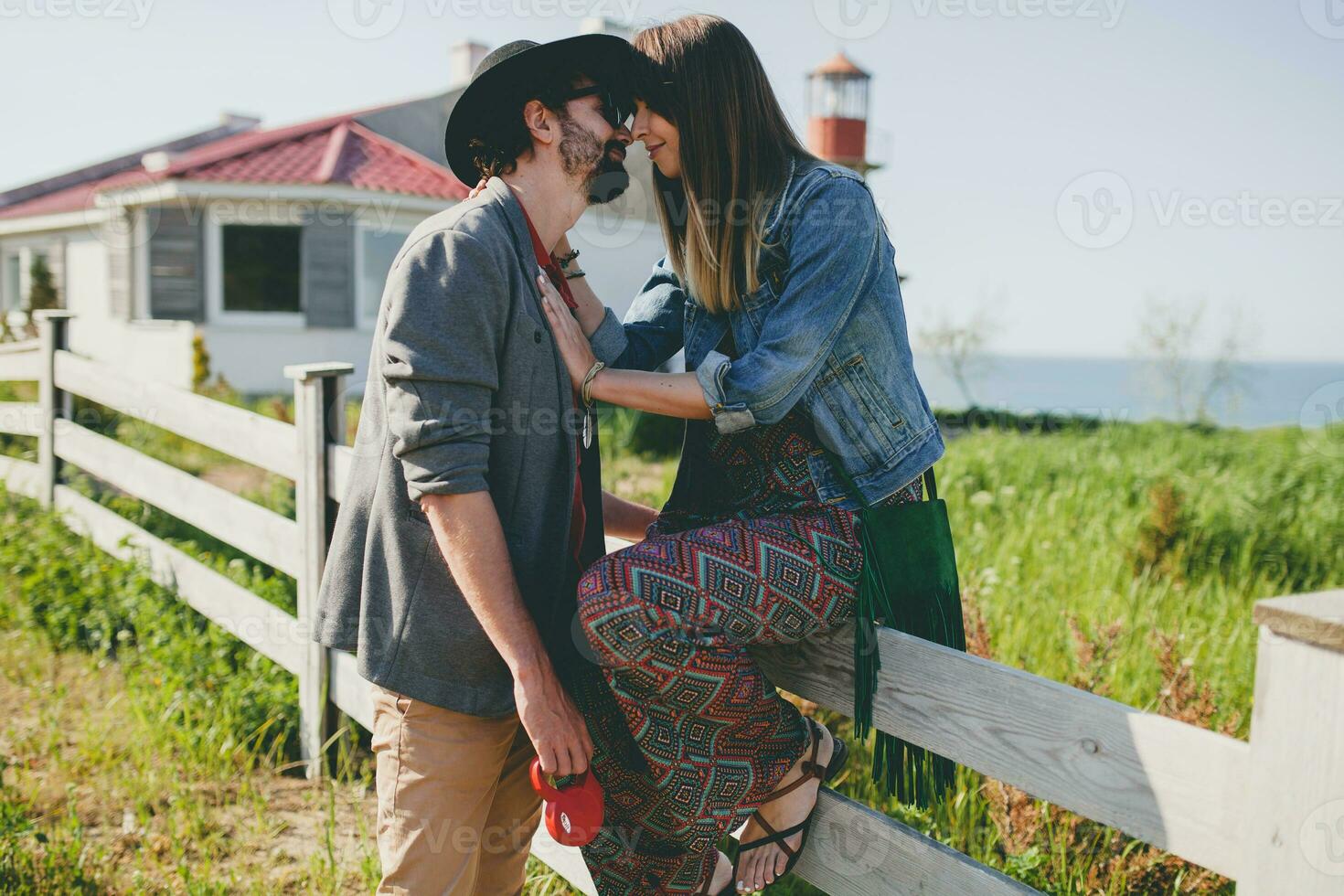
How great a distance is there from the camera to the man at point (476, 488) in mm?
2131

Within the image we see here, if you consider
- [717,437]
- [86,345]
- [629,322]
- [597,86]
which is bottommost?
[86,345]

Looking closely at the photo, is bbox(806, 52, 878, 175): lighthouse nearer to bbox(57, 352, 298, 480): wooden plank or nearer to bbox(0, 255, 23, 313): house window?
bbox(0, 255, 23, 313): house window

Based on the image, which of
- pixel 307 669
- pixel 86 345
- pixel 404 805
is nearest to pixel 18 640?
pixel 307 669

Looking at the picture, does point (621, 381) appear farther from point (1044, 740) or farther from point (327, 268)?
point (327, 268)

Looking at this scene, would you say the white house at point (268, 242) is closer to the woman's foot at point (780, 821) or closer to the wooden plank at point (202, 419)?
the wooden plank at point (202, 419)

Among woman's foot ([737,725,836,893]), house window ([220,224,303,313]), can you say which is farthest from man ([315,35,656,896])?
house window ([220,224,303,313])

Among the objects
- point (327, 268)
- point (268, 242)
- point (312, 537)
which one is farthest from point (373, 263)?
point (312, 537)

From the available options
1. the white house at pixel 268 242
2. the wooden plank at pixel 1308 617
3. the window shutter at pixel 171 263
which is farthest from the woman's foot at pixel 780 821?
the window shutter at pixel 171 263

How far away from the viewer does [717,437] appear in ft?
7.84

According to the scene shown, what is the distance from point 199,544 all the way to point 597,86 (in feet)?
16.6

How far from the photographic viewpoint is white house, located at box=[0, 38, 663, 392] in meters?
15.9

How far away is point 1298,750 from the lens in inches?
58.7

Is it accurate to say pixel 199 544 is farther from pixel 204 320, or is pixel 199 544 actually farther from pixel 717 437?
pixel 204 320

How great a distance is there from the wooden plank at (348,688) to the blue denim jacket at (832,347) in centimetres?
201
